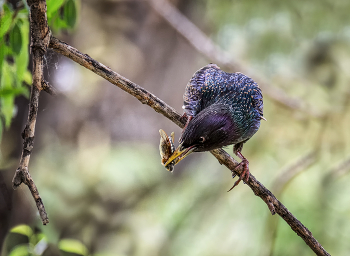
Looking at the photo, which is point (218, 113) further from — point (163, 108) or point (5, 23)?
point (5, 23)

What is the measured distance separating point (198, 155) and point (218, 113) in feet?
12.8

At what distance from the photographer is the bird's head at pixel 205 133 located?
1647 mm

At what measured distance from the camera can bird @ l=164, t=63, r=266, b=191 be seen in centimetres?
166

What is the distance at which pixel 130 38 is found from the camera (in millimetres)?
5832

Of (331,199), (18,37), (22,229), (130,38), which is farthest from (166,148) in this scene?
(130,38)

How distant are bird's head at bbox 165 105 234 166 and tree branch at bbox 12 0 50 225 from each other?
617 mm

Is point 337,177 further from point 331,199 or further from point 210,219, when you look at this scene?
point 210,219

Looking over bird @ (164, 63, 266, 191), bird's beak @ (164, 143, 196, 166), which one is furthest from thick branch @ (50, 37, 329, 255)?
bird's beak @ (164, 143, 196, 166)

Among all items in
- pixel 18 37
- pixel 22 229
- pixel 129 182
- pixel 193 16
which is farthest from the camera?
pixel 193 16

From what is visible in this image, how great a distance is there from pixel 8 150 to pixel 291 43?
3748 millimetres

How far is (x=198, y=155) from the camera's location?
18.6ft

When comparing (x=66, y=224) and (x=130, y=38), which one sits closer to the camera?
(x=66, y=224)

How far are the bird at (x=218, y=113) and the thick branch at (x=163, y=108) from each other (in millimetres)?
78

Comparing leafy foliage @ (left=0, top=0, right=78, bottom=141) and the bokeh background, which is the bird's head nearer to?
leafy foliage @ (left=0, top=0, right=78, bottom=141)
